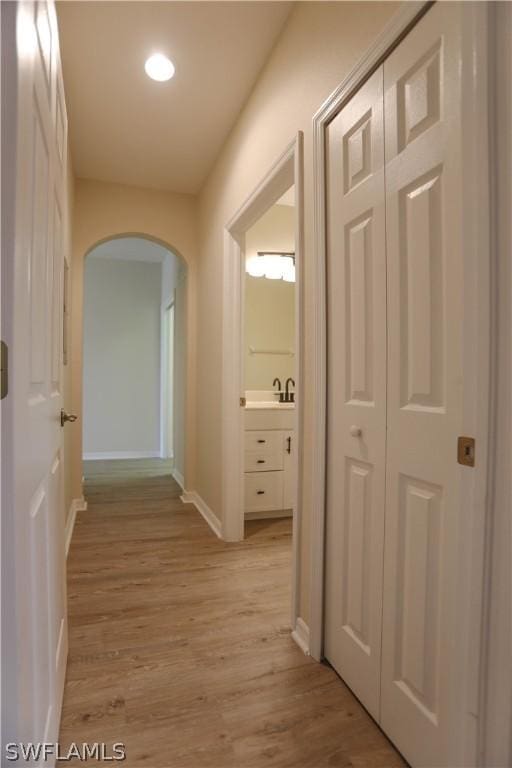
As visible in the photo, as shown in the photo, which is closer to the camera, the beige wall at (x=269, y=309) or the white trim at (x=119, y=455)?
the beige wall at (x=269, y=309)

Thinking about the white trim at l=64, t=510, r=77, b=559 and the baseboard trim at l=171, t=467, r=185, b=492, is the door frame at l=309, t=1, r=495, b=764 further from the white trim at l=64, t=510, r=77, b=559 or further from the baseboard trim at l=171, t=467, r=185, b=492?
the baseboard trim at l=171, t=467, r=185, b=492

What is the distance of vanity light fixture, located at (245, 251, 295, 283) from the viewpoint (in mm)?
3824

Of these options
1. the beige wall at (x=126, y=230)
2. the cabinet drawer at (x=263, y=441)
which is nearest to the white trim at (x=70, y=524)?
the beige wall at (x=126, y=230)

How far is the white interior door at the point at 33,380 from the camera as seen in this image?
72 cm

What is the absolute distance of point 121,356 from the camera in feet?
20.0

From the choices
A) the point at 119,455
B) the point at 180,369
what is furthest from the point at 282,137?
the point at 119,455

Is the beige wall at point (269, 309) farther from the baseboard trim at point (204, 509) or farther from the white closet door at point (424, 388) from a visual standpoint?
the white closet door at point (424, 388)

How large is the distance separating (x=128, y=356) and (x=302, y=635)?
5.03 meters

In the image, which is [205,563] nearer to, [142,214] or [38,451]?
[38,451]

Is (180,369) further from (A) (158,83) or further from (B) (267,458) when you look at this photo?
(A) (158,83)

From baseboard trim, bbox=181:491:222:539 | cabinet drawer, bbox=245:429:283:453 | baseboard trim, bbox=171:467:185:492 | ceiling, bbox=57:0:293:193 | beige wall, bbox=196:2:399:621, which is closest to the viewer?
beige wall, bbox=196:2:399:621

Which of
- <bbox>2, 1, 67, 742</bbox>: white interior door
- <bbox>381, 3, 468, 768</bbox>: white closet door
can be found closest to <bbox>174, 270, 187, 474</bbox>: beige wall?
<bbox>2, 1, 67, 742</bbox>: white interior door

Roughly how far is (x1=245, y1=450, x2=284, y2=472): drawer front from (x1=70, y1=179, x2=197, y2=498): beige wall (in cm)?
72

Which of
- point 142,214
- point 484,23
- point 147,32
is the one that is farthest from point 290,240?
point 484,23
